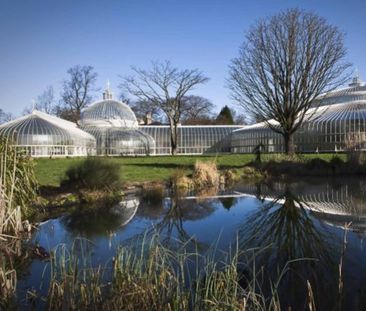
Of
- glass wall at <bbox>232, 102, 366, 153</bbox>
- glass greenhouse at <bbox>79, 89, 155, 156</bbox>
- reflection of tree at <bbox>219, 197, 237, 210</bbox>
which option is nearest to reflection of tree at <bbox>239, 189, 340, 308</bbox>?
reflection of tree at <bbox>219, 197, 237, 210</bbox>

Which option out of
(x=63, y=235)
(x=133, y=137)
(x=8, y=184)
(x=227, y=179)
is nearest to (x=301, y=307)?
(x=63, y=235)

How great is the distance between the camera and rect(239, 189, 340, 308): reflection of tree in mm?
Result: 5957

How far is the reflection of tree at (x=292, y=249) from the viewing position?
5957 millimetres

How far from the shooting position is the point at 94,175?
15.6 metres

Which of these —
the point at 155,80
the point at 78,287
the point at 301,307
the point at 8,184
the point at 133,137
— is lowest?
the point at 301,307

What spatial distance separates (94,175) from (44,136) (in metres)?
33.0

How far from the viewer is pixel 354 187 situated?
1822cm

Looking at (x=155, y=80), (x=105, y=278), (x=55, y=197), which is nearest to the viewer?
(x=105, y=278)

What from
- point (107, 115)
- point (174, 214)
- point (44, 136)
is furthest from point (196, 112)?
point (174, 214)

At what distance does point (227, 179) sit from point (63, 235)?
14.2 meters

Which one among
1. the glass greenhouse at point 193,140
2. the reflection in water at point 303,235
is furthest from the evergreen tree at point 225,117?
the reflection in water at point 303,235

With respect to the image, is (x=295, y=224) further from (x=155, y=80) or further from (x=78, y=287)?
(x=155, y=80)

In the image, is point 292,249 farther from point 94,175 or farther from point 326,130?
point 326,130

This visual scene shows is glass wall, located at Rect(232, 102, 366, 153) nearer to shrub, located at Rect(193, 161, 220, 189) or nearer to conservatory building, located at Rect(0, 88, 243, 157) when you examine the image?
conservatory building, located at Rect(0, 88, 243, 157)
